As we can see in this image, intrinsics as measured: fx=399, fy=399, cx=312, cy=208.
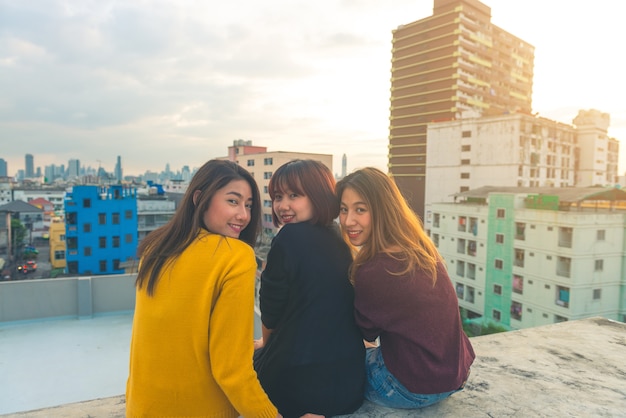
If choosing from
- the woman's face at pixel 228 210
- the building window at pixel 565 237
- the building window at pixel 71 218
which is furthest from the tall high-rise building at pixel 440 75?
the woman's face at pixel 228 210

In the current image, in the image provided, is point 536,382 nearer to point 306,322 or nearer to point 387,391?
point 387,391

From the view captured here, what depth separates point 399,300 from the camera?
131cm

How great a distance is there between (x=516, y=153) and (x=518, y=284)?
498 inches

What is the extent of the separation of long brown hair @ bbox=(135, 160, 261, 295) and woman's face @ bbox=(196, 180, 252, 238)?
15mm

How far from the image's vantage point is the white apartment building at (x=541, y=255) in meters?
15.3

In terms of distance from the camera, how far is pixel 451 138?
30938 mm

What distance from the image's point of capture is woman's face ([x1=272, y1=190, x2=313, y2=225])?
1509 millimetres

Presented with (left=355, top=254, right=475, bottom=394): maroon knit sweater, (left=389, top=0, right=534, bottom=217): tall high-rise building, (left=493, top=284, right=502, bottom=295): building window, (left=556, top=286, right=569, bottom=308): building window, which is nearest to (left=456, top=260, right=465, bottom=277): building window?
(left=493, top=284, right=502, bottom=295): building window

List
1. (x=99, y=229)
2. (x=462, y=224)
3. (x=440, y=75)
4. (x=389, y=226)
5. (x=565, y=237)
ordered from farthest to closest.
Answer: (x=440, y=75)
(x=462, y=224)
(x=99, y=229)
(x=565, y=237)
(x=389, y=226)

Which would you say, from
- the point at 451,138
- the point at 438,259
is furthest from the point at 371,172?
the point at 451,138

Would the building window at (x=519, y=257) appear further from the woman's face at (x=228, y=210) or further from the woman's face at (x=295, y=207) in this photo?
the woman's face at (x=228, y=210)

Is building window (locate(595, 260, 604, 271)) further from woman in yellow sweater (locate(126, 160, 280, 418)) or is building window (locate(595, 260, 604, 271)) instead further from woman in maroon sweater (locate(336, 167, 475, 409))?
woman in yellow sweater (locate(126, 160, 280, 418))

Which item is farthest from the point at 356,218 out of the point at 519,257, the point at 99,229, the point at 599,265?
the point at 99,229

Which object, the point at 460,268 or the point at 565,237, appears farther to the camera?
the point at 460,268
